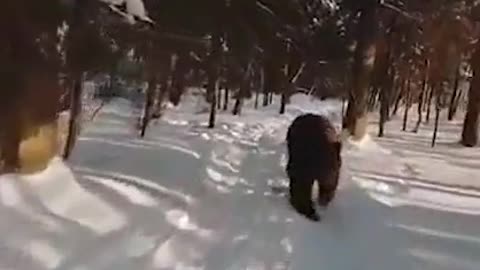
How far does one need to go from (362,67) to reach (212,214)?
12.9 m

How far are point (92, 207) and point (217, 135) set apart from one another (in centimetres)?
1284

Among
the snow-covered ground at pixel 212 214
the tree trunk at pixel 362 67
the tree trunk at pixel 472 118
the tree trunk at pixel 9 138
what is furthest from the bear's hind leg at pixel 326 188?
the tree trunk at pixel 472 118

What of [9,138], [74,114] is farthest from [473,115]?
[9,138]

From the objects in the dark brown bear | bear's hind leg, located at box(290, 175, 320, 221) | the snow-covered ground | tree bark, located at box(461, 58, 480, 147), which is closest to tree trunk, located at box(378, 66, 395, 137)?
tree bark, located at box(461, 58, 480, 147)

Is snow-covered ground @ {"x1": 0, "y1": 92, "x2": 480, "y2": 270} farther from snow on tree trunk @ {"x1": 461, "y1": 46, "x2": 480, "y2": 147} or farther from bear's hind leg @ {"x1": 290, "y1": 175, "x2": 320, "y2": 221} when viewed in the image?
snow on tree trunk @ {"x1": 461, "y1": 46, "x2": 480, "y2": 147}

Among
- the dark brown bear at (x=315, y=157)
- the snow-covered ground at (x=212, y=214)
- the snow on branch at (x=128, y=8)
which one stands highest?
the snow on branch at (x=128, y=8)

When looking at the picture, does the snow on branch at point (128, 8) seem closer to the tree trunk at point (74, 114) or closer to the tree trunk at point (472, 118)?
the tree trunk at point (74, 114)

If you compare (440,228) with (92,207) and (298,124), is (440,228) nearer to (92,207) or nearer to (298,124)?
(298,124)

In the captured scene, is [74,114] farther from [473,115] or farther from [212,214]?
[473,115]

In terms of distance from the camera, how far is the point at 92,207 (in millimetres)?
8680

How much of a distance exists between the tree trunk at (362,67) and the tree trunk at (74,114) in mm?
11288

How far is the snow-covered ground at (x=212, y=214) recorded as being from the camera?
7.62 meters

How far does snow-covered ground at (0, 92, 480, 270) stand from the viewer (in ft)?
25.0

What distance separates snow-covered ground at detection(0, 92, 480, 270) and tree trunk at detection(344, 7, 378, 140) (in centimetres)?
410
